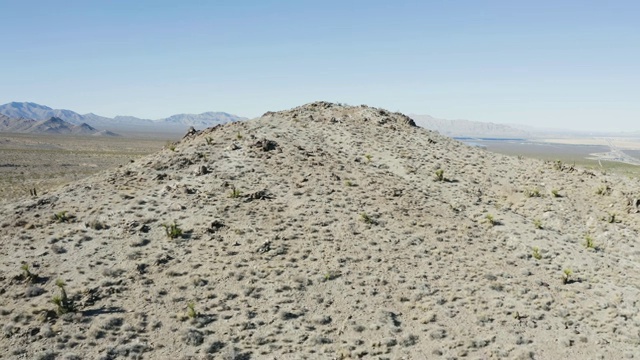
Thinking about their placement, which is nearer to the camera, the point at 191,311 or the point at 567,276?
the point at 191,311

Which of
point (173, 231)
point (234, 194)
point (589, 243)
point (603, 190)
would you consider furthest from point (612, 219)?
point (173, 231)

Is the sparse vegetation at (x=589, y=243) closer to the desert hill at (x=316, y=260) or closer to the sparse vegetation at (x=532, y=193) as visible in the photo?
the desert hill at (x=316, y=260)

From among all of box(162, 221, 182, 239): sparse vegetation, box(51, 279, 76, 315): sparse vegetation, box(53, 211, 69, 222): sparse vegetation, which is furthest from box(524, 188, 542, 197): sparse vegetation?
box(53, 211, 69, 222): sparse vegetation

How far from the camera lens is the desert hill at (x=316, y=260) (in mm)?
15039

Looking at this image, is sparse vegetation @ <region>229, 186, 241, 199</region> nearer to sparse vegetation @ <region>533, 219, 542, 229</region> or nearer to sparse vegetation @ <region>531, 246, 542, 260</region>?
sparse vegetation @ <region>531, 246, 542, 260</region>

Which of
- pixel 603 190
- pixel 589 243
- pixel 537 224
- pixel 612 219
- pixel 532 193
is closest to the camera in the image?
pixel 589 243

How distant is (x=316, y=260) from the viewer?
19.5 m

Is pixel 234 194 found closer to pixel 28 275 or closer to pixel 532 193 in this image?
pixel 28 275

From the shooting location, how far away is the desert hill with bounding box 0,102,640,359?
15.0 metres

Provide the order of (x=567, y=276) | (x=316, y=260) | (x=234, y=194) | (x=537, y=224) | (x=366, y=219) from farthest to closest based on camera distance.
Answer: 1. (x=537, y=224)
2. (x=234, y=194)
3. (x=366, y=219)
4. (x=316, y=260)
5. (x=567, y=276)

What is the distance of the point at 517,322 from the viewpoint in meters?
16.3

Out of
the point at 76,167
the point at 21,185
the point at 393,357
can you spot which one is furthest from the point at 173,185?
the point at 76,167

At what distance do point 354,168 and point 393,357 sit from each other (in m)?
16.0

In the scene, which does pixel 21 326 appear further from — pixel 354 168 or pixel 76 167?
pixel 76 167
